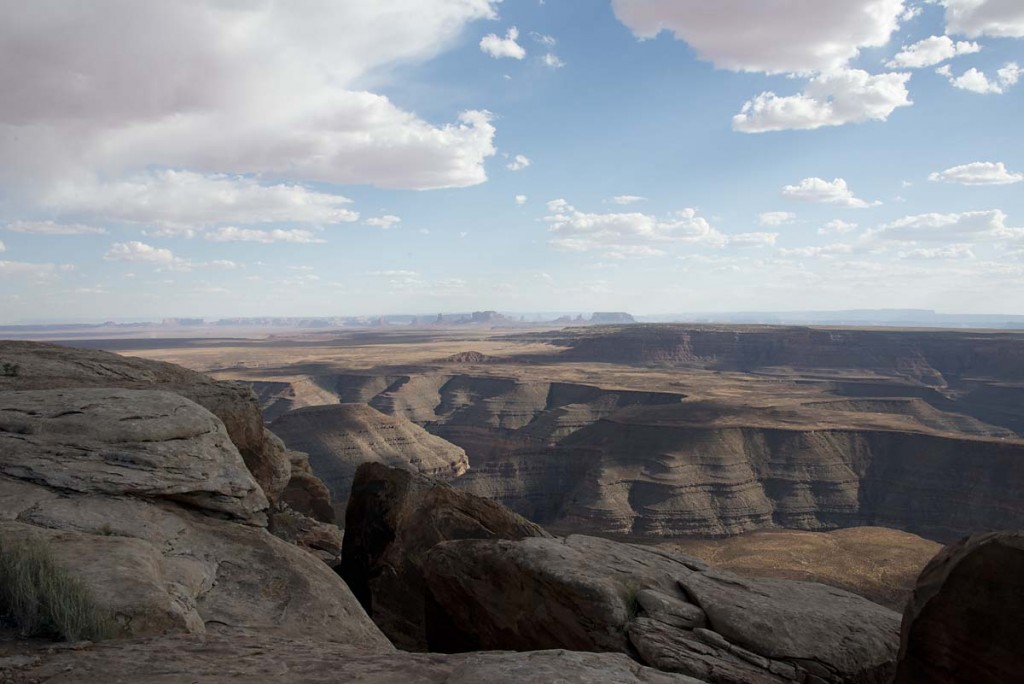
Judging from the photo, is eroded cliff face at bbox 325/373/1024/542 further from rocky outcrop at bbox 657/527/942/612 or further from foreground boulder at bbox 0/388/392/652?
foreground boulder at bbox 0/388/392/652

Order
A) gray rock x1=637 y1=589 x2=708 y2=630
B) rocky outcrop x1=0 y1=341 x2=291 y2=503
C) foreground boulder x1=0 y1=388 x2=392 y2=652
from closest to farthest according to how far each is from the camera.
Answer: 1. foreground boulder x1=0 y1=388 x2=392 y2=652
2. gray rock x1=637 y1=589 x2=708 y2=630
3. rocky outcrop x1=0 y1=341 x2=291 y2=503

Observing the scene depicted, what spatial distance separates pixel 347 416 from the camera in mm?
81938

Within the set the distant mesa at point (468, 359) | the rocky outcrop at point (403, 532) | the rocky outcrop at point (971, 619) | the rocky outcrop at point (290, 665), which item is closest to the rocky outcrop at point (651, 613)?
the rocky outcrop at point (403, 532)

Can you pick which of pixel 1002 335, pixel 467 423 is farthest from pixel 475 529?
pixel 1002 335

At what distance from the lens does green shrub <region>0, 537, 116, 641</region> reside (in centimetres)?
667

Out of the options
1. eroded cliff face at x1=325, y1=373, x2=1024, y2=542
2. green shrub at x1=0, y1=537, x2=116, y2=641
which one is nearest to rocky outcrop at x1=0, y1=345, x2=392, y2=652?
green shrub at x1=0, y1=537, x2=116, y2=641

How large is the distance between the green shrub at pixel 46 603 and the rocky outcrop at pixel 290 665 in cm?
42

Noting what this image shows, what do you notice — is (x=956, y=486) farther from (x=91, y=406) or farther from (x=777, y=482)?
(x=91, y=406)

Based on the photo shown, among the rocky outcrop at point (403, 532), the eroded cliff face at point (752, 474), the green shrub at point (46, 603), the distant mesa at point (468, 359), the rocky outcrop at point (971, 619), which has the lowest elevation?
the eroded cliff face at point (752, 474)

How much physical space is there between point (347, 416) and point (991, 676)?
3089 inches

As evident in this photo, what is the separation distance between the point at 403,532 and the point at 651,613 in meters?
7.73

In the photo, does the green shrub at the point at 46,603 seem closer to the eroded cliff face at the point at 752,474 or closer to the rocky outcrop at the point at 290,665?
the rocky outcrop at the point at 290,665

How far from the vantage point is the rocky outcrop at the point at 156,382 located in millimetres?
16141

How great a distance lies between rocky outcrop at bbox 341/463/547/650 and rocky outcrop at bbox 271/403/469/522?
182ft
